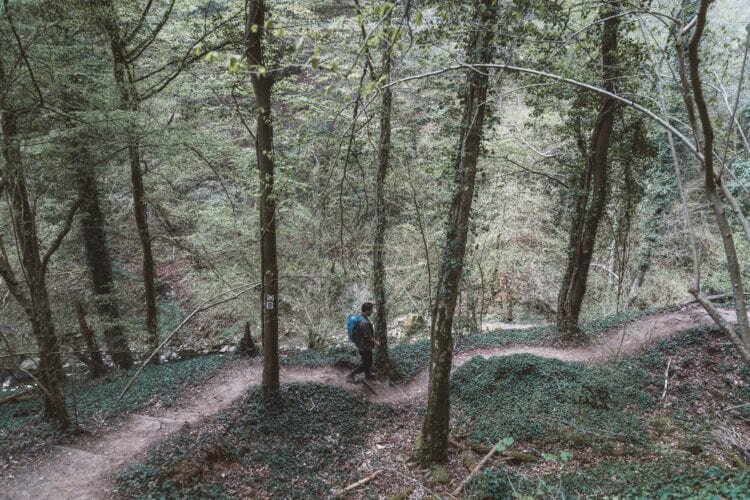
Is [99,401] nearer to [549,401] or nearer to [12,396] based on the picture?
[12,396]

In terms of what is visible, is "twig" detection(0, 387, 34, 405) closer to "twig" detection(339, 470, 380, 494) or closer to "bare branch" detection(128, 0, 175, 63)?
"twig" detection(339, 470, 380, 494)

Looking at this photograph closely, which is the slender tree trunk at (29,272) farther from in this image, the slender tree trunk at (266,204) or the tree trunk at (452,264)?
the tree trunk at (452,264)

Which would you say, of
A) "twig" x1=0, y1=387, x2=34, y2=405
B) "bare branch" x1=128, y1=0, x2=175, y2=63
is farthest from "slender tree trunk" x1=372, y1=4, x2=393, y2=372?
"twig" x1=0, y1=387, x2=34, y2=405

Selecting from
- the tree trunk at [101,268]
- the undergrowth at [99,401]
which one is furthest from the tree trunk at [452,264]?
the tree trunk at [101,268]

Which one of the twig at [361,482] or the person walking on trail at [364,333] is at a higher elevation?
the person walking on trail at [364,333]

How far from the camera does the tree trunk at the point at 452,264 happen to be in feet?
18.9

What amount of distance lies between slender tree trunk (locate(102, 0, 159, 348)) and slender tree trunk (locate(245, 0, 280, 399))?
2.92m

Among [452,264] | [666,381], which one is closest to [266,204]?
[452,264]

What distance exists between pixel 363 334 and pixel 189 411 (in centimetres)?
350

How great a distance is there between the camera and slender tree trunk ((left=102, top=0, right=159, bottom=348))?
7676 mm

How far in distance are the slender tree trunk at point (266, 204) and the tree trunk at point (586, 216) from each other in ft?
22.6

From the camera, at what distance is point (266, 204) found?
6434mm

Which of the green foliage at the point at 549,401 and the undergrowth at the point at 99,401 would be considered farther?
the green foliage at the point at 549,401

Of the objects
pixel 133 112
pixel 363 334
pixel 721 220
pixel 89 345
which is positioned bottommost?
pixel 89 345
